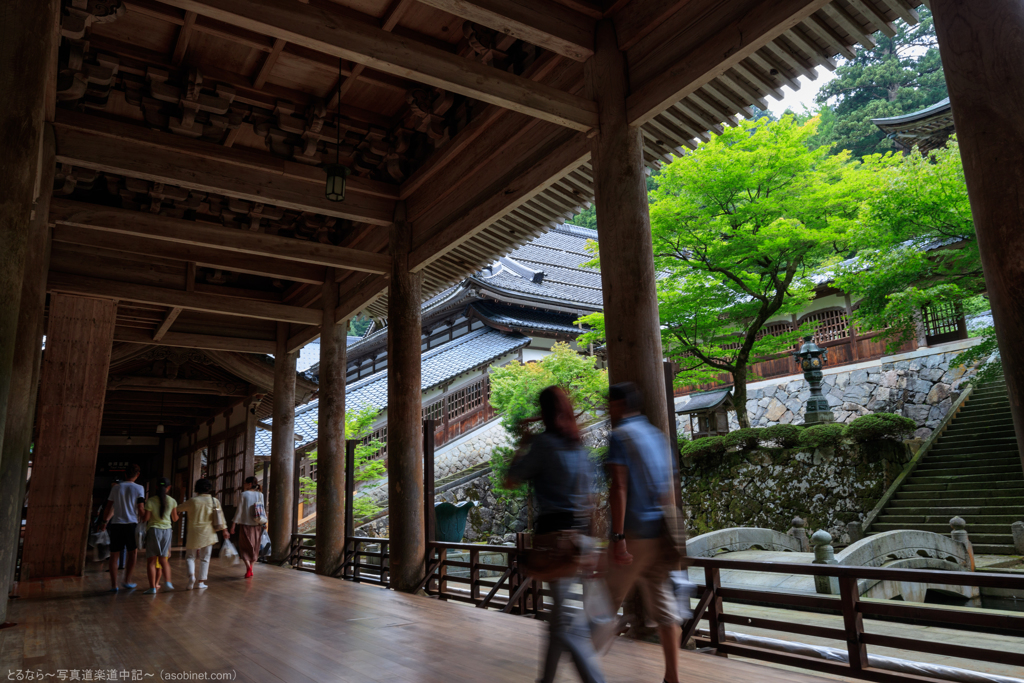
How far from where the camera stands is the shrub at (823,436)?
1310 cm

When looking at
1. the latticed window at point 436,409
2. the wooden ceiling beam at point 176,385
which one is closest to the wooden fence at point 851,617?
the wooden ceiling beam at point 176,385

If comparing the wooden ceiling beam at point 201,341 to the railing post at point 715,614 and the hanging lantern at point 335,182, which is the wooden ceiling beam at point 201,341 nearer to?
the hanging lantern at point 335,182

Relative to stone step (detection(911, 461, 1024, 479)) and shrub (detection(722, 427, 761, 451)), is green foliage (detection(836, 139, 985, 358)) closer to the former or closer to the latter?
stone step (detection(911, 461, 1024, 479))

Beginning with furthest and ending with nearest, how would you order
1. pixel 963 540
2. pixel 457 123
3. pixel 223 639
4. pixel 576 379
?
pixel 576 379, pixel 963 540, pixel 457 123, pixel 223 639

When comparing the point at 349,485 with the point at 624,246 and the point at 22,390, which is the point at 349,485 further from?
the point at 624,246

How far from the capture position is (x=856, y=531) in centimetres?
1183

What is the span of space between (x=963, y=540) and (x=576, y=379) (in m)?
8.48

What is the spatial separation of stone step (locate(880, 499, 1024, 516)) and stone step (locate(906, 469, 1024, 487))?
2.13 feet

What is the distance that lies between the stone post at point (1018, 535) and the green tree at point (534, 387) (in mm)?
7854

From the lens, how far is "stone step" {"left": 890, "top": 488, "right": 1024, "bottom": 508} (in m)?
11.2

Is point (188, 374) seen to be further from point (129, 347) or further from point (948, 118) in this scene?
point (948, 118)

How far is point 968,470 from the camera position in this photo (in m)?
12.3

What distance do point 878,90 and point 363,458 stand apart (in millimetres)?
31610

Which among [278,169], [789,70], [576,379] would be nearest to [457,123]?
[278,169]
